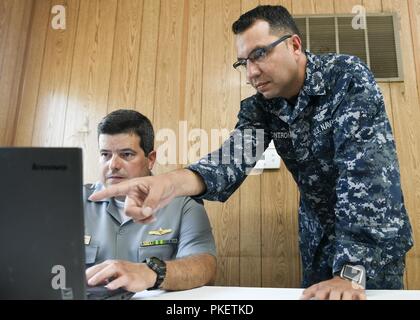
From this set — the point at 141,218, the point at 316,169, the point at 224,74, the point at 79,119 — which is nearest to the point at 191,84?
the point at 224,74

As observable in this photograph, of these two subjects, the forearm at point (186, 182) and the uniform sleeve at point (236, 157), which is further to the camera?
the uniform sleeve at point (236, 157)

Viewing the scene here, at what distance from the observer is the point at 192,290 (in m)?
0.92

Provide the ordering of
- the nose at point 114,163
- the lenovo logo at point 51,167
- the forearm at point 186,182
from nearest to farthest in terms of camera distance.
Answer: the lenovo logo at point 51,167
the forearm at point 186,182
the nose at point 114,163

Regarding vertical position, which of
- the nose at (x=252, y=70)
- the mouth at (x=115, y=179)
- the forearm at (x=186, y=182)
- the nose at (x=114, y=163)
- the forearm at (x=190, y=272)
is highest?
the nose at (x=252, y=70)

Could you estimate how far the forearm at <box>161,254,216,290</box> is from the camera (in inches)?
35.9

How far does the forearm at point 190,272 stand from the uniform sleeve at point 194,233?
0.04m

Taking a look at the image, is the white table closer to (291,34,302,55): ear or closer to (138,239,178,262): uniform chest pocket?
(138,239,178,262): uniform chest pocket

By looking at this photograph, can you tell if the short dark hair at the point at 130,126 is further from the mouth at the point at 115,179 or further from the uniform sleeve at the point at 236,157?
the uniform sleeve at the point at 236,157

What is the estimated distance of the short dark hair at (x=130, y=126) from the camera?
143 centimetres

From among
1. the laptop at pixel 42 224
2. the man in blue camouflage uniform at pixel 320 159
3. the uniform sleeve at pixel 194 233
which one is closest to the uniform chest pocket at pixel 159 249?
the uniform sleeve at pixel 194 233

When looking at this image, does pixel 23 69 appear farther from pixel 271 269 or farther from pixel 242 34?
pixel 271 269

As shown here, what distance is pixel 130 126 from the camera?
4.72ft

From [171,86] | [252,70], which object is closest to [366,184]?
[252,70]

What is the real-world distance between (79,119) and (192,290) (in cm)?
133
